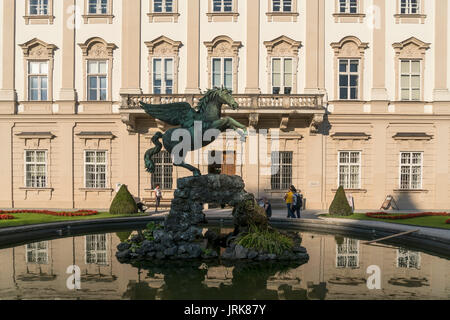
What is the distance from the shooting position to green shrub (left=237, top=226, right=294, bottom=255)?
8500 mm

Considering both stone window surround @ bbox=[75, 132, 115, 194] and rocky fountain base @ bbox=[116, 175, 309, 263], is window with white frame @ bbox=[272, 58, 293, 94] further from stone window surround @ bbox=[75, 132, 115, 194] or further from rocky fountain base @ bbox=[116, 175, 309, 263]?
rocky fountain base @ bbox=[116, 175, 309, 263]

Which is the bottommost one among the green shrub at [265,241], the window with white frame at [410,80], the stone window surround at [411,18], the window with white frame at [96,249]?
the window with white frame at [96,249]

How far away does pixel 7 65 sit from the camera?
73.6 feet

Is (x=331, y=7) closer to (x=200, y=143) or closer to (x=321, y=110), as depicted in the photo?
(x=321, y=110)

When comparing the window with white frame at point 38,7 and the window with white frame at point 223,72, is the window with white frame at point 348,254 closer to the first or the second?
the window with white frame at point 223,72

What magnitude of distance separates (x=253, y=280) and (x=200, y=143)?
4.68 meters

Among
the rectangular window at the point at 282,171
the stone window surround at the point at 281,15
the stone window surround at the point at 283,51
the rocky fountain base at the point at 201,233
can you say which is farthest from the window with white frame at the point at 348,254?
the stone window surround at the point at 281,15

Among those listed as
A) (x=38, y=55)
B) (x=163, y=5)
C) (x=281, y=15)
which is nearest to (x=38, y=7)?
(x=38, y=55)

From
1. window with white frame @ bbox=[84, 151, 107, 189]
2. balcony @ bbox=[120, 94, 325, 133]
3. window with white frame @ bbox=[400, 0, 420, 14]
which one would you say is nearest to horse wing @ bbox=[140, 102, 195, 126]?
balcony @ bbox=[120, 94, 325, 133]

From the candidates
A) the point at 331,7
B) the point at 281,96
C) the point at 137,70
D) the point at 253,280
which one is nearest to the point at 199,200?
the point at 253,280

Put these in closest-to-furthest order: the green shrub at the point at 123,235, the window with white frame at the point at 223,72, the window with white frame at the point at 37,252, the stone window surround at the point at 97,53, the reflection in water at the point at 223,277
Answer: the reflection in water at the point at 223,277
the window with white frame at the point at 37,252
the green shrub at the point at 123,235
the window with white frame at the point at 223,72
the stone window surround at the point at 97,53

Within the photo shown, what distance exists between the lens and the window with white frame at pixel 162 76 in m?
22.2

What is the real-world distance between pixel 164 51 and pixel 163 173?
28.6ft

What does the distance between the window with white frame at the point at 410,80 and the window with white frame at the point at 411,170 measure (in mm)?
4096
